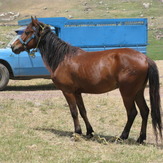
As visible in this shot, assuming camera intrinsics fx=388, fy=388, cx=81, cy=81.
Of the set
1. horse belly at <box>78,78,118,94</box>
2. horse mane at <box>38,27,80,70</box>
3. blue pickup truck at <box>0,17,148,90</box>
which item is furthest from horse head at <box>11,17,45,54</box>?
blue pickup truck at <box>0,17,148,90</box>

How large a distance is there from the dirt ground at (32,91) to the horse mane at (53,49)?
12.1 feet

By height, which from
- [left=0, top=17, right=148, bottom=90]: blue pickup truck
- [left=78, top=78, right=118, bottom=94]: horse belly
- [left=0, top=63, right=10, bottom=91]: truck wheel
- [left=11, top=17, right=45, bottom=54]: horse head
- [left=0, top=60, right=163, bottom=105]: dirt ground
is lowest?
[left=0, top=60, right=163, bottom=105]: dirt ground

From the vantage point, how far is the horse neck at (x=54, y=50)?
6.72 meters

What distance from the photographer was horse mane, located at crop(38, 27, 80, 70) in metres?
6.72

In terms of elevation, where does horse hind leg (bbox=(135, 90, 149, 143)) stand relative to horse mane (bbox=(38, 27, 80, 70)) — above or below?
below

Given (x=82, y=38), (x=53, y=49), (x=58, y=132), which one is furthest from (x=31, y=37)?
(x=82, y=38)

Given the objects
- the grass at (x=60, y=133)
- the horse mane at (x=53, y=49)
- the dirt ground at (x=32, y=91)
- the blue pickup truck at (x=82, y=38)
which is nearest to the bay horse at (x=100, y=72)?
the horse mane at (x=53, y=49)

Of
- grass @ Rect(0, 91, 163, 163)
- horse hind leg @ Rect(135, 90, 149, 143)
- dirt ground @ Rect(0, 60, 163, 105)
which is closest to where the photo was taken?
grass @ Rect(0, 91, 163, 163)

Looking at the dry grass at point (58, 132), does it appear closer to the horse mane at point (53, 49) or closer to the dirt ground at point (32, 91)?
the dirt ground at point (32, 91)

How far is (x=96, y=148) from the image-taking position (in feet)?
19.8

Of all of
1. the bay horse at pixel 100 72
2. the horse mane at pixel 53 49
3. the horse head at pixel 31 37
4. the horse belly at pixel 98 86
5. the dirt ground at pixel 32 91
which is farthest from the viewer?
the dirt ground at pixel 32 91

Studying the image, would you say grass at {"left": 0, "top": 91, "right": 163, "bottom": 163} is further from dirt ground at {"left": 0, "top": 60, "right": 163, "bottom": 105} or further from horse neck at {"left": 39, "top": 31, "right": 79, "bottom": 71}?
horse neck at {"left": 39, "top": 31, "right": 79, "bottom": 71}

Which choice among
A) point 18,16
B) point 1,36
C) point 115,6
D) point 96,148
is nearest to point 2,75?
point 96,148

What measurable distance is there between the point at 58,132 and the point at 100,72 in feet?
5.30
